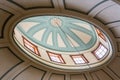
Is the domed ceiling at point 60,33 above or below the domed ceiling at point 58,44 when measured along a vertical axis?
above

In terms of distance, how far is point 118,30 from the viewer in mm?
9906

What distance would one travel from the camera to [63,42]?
51.2 feet

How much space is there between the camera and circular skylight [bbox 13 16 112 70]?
41.1ft

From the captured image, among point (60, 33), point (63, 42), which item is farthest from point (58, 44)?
point (60, 33)

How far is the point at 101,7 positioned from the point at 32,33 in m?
6.43

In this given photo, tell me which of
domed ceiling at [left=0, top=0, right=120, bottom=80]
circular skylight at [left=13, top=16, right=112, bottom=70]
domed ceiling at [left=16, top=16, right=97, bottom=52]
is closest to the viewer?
domed ceiling at [left=0, top=0, right=120, bottom=80]

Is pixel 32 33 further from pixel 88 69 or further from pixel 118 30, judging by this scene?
pixel 118 30

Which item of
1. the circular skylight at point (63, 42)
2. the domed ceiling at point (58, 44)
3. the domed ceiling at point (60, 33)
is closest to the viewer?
the domed ceiling at point (58, 44)

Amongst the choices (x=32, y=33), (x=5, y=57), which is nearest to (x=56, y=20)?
(x=32, y=33)

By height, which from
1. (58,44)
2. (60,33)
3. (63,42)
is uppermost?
(60,33)

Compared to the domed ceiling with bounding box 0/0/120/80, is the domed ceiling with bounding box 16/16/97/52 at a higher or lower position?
higher

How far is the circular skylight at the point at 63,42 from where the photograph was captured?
41.1ft

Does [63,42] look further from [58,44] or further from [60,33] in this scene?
[60,33]

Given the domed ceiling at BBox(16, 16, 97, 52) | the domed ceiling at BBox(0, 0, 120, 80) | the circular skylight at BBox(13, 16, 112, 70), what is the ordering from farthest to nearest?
the domed ceiling at BBox(16, 16, 97, 52), the circular skylight at BBox(13, 16, 112, 70), the domed ceiling at BBox(0, 0, 120, 80)
